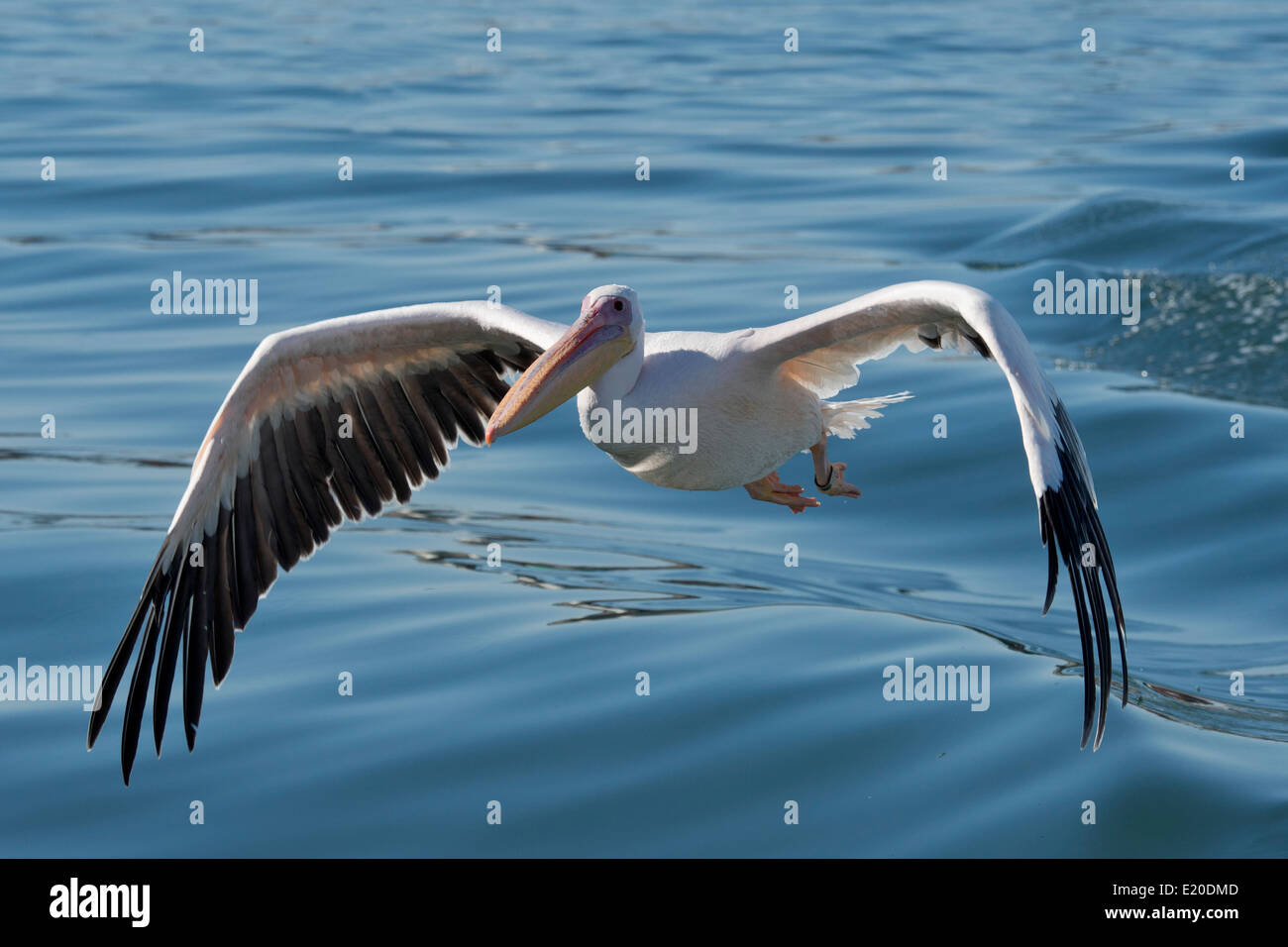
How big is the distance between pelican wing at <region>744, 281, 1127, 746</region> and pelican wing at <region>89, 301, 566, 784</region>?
61.8 inches

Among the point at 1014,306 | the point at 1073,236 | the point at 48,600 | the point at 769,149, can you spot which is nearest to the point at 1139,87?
the point at 769,149

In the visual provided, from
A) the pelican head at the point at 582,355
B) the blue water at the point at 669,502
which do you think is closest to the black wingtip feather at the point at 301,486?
the blue water at the point at 669,502

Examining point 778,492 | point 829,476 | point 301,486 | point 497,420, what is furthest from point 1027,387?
point 301,486

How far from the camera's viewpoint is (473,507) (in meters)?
14.7

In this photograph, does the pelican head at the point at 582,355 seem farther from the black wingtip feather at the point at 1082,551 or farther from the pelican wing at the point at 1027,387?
the black wingtip feather at the point at 1082,551

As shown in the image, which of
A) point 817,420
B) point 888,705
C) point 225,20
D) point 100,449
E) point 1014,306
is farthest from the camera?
point 225,20

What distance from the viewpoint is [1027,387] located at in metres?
Result: 6.65

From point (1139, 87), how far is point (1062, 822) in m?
26.0

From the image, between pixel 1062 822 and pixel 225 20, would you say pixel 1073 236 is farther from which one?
pixel 225 20

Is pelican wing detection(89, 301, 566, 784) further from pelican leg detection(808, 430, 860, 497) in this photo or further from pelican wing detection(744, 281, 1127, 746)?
pelican wing detection(744, 281, 1127, 746)

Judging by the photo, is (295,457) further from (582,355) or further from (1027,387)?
(1027,387)

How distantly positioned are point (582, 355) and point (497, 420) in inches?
17.5

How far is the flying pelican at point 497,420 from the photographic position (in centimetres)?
668

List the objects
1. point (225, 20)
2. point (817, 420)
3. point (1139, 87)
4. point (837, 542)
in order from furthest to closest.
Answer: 1. point (225, 20)
2. point (1139, 87)
3. point (837, 542)
4. point (817, 420)
